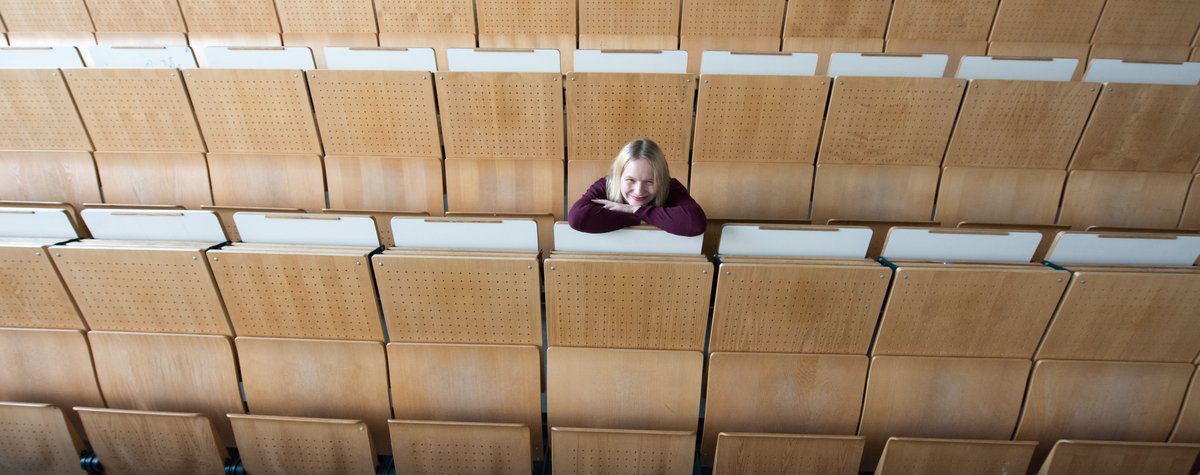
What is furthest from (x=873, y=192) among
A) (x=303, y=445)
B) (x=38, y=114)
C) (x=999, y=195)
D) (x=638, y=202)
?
→ (x=38, y=114)

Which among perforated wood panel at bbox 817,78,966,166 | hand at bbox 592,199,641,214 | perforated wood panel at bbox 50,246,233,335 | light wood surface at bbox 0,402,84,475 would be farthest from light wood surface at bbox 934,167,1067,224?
light wood surface at bbox 0,402,84,475

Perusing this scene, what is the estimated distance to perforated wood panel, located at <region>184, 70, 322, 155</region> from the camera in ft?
6.28

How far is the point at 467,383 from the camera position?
1409mm

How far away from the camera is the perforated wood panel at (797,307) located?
49.1 inches

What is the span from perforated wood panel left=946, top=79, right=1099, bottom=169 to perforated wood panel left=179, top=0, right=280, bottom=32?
366 centimetres

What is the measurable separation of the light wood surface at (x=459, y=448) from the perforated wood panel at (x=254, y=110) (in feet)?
4.30

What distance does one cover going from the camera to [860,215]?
2.07m

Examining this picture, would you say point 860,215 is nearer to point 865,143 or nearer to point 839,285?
point 865,143

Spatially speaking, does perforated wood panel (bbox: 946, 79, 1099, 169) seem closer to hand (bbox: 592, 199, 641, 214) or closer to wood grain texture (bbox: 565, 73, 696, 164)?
wood grain texture (bbox: 565, 73, 696, 164)

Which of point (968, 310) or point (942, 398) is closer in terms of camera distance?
point (968, 310)

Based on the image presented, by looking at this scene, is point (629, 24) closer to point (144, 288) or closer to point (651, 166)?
point (651, 166)

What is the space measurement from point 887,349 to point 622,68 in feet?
4.89

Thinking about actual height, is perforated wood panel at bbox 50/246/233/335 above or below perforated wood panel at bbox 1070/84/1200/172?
below

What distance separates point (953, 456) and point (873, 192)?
3.46ft
